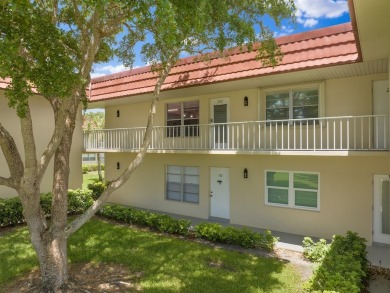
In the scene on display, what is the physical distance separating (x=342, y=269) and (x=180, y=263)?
4.10 m

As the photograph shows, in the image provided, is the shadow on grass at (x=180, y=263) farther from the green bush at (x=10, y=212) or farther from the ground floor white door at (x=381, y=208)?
the ground floor white door at (x=381, y=208)

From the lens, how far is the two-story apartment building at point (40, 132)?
13.2 m

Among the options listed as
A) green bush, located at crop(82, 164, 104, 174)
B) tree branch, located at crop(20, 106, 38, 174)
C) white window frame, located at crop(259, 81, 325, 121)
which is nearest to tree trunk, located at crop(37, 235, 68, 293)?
tree branch, located at crop(20, 106, 38, 174)

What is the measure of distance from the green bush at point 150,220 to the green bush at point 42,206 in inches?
55.1

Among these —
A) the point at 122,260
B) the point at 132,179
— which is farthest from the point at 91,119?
the point at 122,260

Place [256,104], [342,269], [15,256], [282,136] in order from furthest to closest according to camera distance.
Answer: [256,104] < [282,136] < [15,256] < [342,269]

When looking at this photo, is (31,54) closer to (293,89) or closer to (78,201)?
(293,89)

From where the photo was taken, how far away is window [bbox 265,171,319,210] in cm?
1078

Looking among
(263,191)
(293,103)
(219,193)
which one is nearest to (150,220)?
(219,193)

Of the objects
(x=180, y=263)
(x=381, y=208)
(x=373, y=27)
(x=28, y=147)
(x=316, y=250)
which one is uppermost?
(x=373, y=27)

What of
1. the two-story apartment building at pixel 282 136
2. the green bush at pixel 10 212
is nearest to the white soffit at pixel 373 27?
the two-story apartment building at pixel 282 136

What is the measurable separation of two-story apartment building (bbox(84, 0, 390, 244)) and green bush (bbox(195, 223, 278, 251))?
244cm

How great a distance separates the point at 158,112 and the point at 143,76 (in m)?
1.97

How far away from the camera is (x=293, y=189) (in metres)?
11.1
